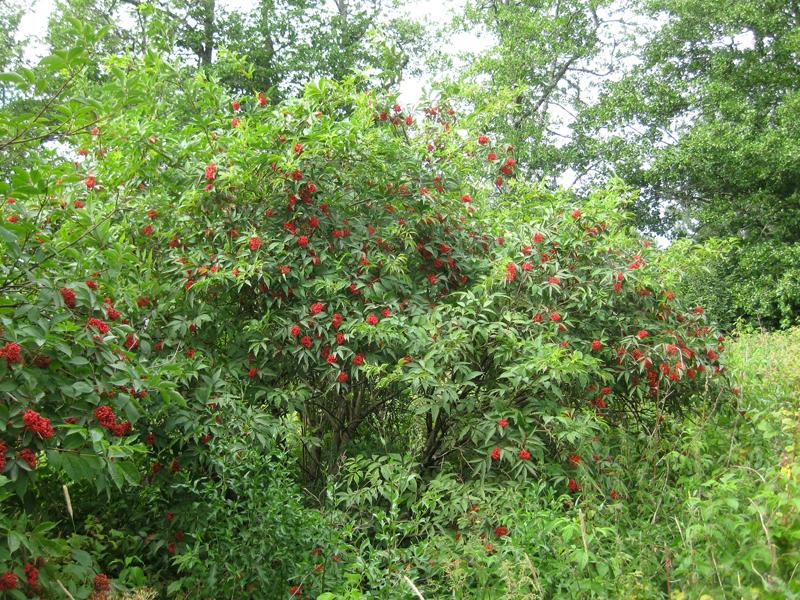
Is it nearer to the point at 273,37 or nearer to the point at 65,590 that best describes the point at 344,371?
the point at 65,590

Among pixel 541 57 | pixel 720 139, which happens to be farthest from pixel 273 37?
pixel 720 139

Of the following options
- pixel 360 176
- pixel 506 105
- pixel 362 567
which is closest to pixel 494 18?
pixel 506 105

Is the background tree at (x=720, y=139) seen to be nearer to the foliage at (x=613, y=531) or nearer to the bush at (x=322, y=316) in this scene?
the bush at (x=322, y=316)

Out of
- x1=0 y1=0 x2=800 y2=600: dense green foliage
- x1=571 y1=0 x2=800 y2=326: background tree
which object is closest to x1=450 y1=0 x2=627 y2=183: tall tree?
x1=571 y1=0 x2=800 y2=326: background tree

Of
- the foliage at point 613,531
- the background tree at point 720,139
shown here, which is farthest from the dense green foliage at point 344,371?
the background tree at point 720,139

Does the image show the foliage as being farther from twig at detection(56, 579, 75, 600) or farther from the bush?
twig at detection(56, 579, 75, 600)

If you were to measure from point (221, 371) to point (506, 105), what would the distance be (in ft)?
9.44

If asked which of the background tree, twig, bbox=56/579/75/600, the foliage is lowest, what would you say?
twig, bbox=56/579/75/600

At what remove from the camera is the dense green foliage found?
2.46 meters

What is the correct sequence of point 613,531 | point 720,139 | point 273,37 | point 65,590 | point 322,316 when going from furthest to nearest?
point 273,37 → point 720,139 → point 322,316 → point 613,531 → point 65,590

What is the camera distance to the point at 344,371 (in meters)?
3.89

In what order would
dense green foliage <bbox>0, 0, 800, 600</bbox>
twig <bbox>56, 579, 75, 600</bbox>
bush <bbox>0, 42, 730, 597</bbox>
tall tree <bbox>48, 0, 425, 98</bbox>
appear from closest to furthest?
1. twig <bbox>56, 579, 75, 600</bbox>
2. dense green foliage <bbox>0, 0, 800, 600</bbox>
3. bush <bbox>0, 42, 730, 597</bbox>
4. tall tree <bbox>48, 0, 425, 98</bbox>

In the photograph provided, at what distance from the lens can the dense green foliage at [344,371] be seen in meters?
2.46

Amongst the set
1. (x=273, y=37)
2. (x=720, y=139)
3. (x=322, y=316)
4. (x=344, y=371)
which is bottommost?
(x=344, y=371)
